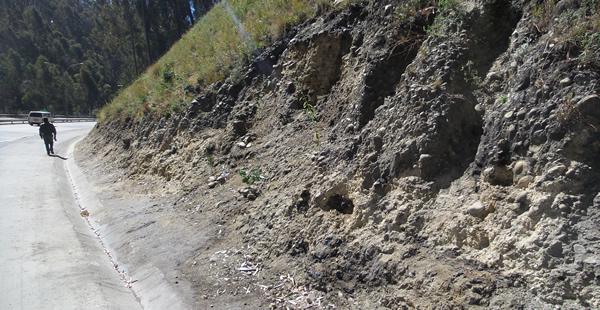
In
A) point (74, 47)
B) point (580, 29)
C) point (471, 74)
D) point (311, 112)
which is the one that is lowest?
point (311, 112)

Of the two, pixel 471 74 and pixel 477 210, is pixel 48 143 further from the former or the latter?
pixel 477 210

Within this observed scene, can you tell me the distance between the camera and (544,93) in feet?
14.0

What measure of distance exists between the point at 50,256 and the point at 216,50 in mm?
7425

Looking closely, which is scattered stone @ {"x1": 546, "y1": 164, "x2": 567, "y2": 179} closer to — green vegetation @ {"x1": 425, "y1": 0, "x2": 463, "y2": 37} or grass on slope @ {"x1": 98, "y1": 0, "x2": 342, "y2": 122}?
green vegetation @ {"x1": 425, "y1": 0, "x2": 463, "y2": 37}

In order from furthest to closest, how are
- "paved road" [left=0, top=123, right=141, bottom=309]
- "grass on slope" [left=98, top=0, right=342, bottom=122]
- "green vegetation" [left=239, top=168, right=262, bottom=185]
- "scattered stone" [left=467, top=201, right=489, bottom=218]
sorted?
"grass on slope" [left=98, top=0, right=342, bottom=122] < "green vegetation" [left=239, top=168, right=262, bottom=185] < "paved road" [left=0, top=123, right=141, bottom=309] < "scattered stone" [left=467, top=201, right=489, bottom=218]

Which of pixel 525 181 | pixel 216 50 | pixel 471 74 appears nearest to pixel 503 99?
pixel 471 74

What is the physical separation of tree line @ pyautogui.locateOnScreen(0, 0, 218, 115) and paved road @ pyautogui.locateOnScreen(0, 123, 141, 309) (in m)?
40.4

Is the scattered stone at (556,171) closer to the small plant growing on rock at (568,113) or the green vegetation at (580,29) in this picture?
the small plant growing on rock at (568,113)

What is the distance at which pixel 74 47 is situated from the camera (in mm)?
90250

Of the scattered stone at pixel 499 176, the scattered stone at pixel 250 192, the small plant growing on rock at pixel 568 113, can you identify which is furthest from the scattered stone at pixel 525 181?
the scattered stone at pixel 250 192

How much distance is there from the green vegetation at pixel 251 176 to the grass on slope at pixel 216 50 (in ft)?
12.1

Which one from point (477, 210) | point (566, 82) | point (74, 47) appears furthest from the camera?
point (74, 47)

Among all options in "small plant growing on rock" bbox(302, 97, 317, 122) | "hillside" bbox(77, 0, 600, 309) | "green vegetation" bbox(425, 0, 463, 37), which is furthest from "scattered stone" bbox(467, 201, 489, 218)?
"small plant growing on rock" bbox(302, 97, 317, 122)

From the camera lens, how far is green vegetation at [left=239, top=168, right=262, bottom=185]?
8.05 meters
